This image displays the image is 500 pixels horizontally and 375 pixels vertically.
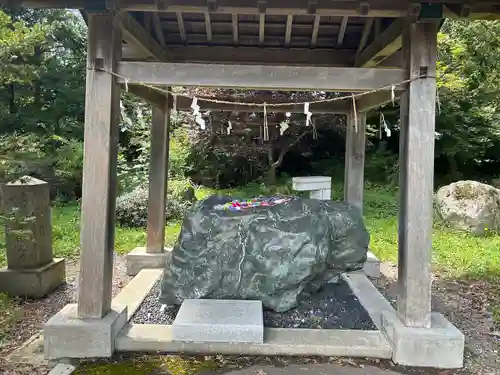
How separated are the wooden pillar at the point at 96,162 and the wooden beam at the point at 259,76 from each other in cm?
21

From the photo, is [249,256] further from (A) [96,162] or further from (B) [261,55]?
(B) [261,55]

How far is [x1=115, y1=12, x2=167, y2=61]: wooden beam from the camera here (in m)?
4.22

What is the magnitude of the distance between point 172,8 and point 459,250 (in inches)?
269

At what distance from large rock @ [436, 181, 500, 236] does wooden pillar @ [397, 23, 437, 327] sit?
6211 mm

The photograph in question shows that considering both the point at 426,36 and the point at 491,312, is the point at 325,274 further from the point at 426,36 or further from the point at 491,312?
the point at 426,36

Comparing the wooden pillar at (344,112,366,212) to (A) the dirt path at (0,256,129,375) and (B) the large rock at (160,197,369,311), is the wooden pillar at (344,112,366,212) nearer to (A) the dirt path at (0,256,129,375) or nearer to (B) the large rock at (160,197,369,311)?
(B) the large rock at (160,197,369,311)

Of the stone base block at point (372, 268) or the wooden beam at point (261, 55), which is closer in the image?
the wooden beam at point (261, 55)

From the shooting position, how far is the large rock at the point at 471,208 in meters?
9.36

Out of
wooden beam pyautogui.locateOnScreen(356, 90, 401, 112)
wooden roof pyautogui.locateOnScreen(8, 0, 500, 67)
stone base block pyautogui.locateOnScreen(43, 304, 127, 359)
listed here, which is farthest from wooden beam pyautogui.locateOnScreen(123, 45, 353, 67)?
stone base block pyautogui.locateOnScreen(43, 304, 127, 359)

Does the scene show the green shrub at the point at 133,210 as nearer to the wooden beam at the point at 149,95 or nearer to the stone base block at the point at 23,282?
the wooden beam at the point at 149,95

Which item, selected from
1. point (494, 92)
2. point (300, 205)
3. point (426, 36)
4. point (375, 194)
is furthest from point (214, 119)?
point (494, 92)

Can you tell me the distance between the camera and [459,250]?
816 centimetres

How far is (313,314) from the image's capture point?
15.9 feet

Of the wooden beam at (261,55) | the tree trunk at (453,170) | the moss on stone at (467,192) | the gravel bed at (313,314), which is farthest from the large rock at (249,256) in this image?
the tree trunk at (453,170)
